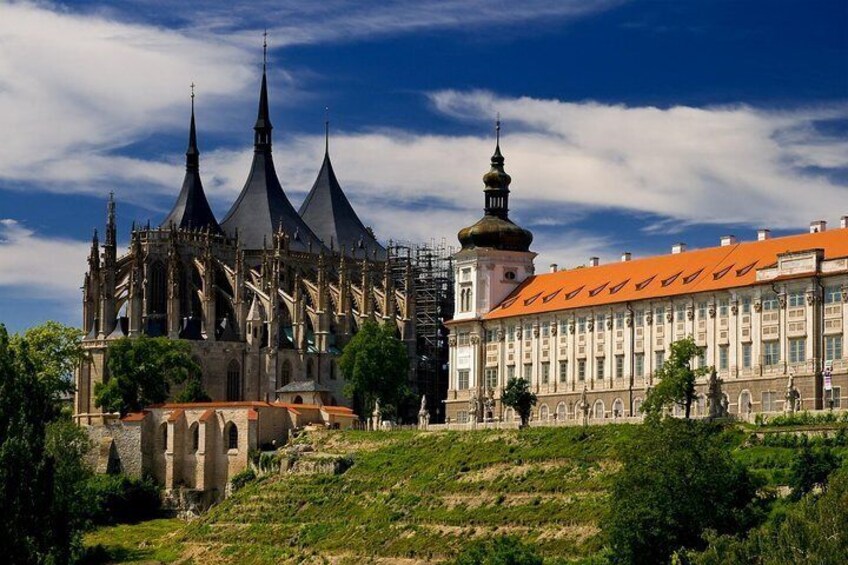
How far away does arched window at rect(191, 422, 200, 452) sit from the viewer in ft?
381

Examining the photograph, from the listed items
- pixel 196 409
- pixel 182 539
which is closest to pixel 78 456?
pixel 182 539

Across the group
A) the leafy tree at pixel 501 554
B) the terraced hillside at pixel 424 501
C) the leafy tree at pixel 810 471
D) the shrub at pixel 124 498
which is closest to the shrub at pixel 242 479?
the terraced hillside at pixel 424 501

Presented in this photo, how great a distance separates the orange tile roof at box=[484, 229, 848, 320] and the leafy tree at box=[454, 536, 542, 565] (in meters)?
24.9

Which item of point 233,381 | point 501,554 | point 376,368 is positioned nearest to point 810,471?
point 501,554

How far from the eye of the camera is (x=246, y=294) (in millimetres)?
142625

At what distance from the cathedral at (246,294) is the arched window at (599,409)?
83.1ft

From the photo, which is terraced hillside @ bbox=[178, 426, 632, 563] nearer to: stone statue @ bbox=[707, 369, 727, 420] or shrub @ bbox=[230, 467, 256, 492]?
shrub @ bbox=[230, 467, 256, 492]

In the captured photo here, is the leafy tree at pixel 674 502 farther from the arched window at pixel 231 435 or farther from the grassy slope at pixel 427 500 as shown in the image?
the arched window at pixel 231 435

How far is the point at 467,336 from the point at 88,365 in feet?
95.2

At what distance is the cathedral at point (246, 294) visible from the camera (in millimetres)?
136750

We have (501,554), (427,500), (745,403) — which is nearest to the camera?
(501,554)

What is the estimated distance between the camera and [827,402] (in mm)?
91812

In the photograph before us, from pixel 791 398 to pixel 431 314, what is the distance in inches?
2410

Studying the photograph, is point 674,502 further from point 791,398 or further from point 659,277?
point 659,277
